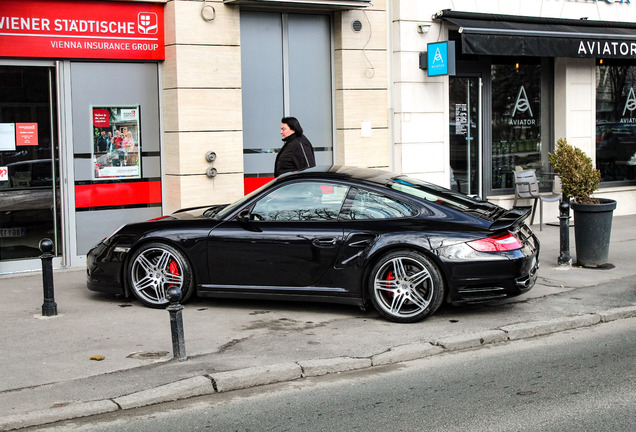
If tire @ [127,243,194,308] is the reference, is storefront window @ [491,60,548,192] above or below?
above

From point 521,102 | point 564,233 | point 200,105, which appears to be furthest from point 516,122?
point 200,105

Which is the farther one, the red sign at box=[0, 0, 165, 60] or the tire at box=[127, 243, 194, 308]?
the red sign at box=[0, 0, 165, 60]

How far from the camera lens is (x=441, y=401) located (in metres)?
6.02

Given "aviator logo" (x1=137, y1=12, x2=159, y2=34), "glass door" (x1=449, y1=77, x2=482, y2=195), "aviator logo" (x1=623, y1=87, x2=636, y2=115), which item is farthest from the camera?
"aviator logo" (x1=623, y1=87, x2=636, y2=115)

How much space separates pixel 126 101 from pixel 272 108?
7.93ft

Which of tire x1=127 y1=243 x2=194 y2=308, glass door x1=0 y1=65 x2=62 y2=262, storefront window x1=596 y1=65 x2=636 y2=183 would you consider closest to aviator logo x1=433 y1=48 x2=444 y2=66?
storefront window x1=596 y1=65 x2=636 y2=183

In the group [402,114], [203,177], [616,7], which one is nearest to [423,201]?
[203,177]

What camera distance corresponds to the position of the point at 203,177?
498 inches

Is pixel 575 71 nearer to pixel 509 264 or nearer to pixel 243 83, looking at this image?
pixel 243 83

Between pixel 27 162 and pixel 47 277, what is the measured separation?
3549 millimetres

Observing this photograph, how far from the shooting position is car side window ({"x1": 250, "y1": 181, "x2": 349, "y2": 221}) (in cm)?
856

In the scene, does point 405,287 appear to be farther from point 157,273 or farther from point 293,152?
point 293,152

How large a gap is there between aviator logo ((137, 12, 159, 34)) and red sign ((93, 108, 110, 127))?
1.32m

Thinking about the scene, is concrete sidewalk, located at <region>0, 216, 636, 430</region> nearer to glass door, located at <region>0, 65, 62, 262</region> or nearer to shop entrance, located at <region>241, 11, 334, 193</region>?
glass door, located at <region>0, 65, 62, 262</region>
